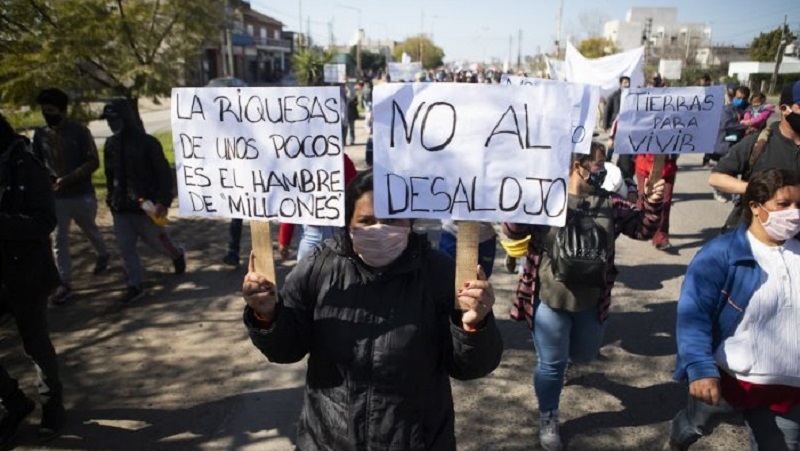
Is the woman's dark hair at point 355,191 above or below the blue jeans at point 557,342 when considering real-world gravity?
above

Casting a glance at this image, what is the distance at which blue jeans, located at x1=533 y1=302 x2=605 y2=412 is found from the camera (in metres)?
3.11

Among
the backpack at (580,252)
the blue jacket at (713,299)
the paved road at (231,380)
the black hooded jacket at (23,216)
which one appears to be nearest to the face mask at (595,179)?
the backpack at (580,252)

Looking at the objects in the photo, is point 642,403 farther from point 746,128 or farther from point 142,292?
point 746,128

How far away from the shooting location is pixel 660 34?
7038 cm

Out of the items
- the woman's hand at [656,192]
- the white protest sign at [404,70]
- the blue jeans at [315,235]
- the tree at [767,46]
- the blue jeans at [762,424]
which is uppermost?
the tree at [767,46]

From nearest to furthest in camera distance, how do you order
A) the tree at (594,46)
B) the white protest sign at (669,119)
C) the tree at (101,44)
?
the white protest sign at (669,119), the tree at (101,44), the tree at (594,46)

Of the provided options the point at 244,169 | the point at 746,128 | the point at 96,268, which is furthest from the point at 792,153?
the point at 746,128

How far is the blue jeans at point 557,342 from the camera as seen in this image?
122 inches

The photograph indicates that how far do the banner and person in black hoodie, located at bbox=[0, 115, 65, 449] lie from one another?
34.0ft

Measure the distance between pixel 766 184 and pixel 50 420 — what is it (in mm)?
4170

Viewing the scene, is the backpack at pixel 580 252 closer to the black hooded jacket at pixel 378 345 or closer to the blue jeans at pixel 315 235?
the black hooded jacket at pixel 378 345

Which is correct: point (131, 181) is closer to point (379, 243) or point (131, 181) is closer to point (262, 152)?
point (262, 152)

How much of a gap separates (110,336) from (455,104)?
13.5 ft

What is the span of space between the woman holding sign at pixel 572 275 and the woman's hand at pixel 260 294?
1.68 metres
